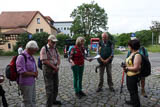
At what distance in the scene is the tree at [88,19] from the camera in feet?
A: 148

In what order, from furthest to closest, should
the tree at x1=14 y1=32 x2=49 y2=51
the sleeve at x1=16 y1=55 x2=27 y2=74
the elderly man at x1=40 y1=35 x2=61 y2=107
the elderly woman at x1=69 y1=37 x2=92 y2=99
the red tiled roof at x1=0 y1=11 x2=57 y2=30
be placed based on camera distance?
the red tiled roof at x1=0 y1=11 x2=57 y2=30 → the tree at x1=14 y1=32 x2=49 y2=51 → the elderly woman at x1=69 y1=37 x2=92 y2=99 → the elderly man at x1=40 y1=35 x2=61 y2=107 → the sleeve at x1=16 y1=55 x2=27 y2=74

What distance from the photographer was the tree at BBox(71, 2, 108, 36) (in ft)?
148

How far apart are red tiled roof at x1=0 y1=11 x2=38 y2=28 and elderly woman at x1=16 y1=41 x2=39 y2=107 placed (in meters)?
42.3

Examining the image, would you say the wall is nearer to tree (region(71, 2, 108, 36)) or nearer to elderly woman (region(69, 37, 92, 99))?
tree (region(71, 2, 108, 36))

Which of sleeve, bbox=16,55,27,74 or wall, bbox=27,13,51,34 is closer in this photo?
sleeve, bbox=16,55,27,74

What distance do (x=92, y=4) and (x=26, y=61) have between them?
4618cm

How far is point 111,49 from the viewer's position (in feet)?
15.9

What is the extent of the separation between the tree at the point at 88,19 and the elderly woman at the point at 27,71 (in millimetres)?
42188

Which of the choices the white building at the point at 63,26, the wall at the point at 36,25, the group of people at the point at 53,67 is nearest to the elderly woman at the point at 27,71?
the group of people at the point at 53,67

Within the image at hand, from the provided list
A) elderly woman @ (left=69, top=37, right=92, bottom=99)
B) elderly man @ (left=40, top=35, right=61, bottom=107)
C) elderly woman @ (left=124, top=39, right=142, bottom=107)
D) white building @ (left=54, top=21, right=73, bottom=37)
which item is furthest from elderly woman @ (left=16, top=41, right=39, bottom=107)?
white building @ (left=54, top=21, right=73, bottom=37)

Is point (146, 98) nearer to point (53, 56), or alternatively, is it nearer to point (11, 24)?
point (53, 56)

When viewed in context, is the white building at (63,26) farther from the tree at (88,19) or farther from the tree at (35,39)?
the tree at (35,39)

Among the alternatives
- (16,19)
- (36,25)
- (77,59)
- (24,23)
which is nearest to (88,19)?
(36,25)

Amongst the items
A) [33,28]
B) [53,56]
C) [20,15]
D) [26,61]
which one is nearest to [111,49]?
[53,56]
